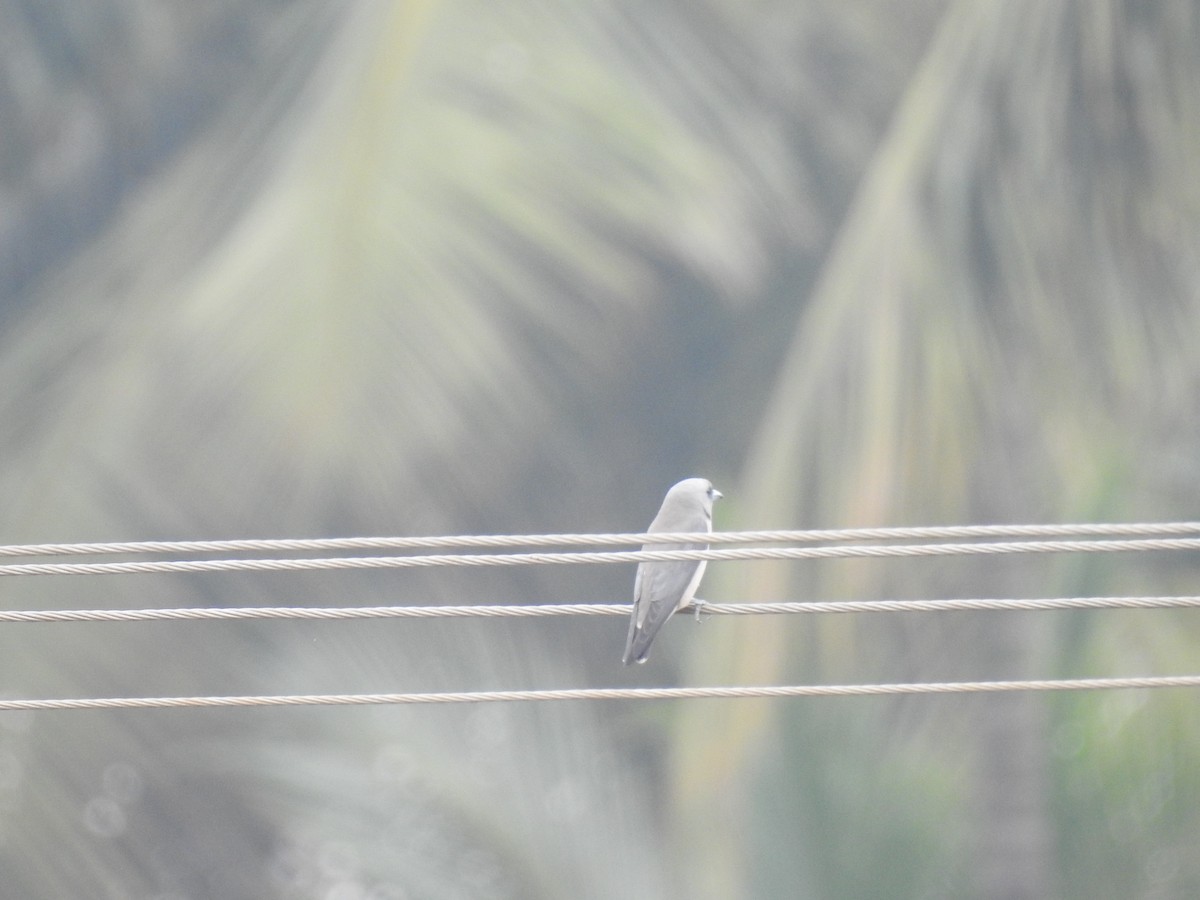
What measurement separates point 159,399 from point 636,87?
74.1 inches

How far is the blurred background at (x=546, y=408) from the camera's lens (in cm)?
489

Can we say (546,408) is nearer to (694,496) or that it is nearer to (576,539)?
(694,496)

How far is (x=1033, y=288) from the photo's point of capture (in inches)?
191

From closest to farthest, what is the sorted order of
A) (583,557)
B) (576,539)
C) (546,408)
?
(576,539) → (583,557) → (546,408)

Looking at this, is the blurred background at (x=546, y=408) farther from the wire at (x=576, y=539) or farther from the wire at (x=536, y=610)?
the wire at (x=576, y=539)

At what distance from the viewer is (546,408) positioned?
713 centimetres

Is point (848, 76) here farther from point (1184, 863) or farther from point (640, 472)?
point (1184, 863)

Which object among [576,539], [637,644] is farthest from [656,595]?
[576,539]

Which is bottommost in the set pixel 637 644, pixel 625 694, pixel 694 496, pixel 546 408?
pixel 625 694

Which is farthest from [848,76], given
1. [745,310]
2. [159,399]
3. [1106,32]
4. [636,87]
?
[159,399]

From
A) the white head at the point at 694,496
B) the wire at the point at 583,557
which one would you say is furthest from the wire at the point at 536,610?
the white head at the point at 694,496

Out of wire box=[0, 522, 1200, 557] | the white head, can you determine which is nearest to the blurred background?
the white head

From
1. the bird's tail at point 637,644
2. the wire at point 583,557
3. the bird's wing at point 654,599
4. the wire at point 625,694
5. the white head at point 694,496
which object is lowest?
the wire at point 625,694

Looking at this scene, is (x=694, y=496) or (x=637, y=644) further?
(x=694, y=496)
